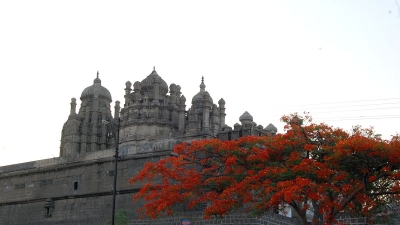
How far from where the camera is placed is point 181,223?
79.7 ft

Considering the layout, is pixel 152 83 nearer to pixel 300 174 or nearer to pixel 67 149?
pixel 67 149

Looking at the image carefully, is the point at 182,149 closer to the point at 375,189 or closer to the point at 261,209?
the point at 261,209

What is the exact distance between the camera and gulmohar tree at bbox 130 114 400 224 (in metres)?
19.8

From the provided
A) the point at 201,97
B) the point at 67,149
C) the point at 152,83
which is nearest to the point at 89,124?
the point at 67,149

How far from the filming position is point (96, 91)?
192ft

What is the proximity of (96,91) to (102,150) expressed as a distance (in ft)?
70.7

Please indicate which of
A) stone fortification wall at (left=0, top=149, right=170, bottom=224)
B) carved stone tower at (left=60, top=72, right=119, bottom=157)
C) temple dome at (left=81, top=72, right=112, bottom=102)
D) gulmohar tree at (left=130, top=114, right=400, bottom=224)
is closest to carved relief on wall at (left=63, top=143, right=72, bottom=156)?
carved stone tower at (left=60, top=72, right=119, bottom=157)

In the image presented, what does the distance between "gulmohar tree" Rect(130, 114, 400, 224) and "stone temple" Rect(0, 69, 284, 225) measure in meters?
4.34

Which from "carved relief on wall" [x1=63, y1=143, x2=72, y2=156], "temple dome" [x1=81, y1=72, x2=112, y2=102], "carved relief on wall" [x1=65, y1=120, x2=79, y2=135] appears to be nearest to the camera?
"carved relief on wall" [x1=63, y1=143, x2=72, y2=156]

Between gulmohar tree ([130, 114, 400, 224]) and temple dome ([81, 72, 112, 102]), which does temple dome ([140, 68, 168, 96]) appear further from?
gulmohar tree ([130, 114, 400, 224])

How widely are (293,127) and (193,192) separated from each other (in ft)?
17.2

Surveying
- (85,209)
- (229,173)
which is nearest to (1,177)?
(85,209)

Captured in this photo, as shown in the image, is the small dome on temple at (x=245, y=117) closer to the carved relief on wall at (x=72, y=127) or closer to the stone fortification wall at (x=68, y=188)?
the stone fortification wall at (x=68, y=188)

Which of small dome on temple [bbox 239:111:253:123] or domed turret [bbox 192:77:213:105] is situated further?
domed turret [bbox 192:77:213:105]
